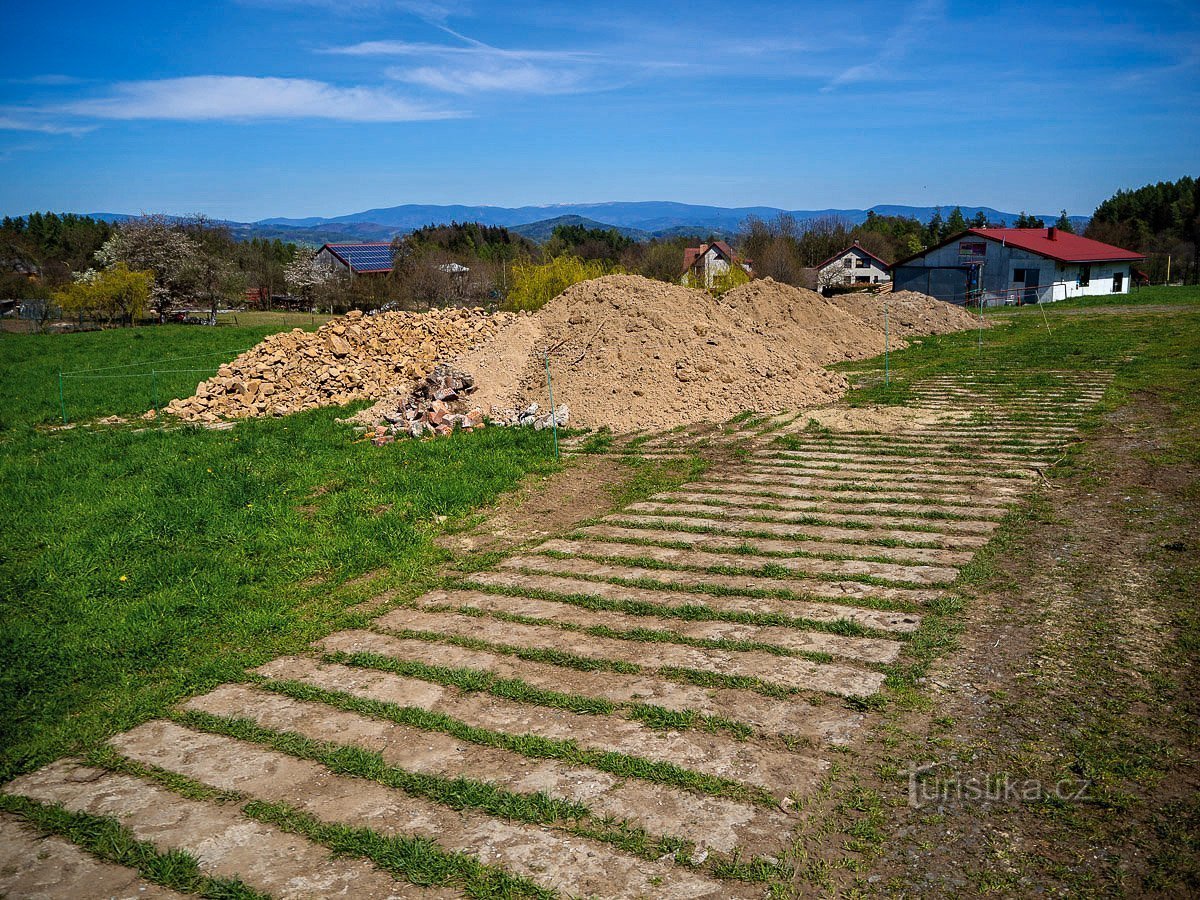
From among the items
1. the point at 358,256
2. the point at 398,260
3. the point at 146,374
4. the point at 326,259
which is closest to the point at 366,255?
the point at 358,256

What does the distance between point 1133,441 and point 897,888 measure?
10.6m

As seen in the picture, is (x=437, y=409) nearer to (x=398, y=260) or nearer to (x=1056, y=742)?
(x=1056, y=742)

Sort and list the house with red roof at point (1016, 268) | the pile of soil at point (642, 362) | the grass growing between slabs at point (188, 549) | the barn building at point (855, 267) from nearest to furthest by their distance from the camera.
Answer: the grass growing between slabs at point (188, 549), the pile of soil at point (642, 362), the house with red roof at point (1016, 268), the barn building at point (855, 267)

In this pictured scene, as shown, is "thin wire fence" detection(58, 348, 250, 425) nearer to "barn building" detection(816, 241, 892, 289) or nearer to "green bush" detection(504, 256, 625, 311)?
"green bush" detection(504, 256, 625, 311)

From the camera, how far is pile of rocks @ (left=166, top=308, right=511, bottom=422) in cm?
1855

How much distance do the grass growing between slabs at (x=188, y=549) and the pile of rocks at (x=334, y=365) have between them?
2.91 meters

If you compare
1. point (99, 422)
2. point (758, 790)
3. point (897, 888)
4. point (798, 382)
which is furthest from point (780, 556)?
point (99, 422)

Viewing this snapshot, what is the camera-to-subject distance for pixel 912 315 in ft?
101

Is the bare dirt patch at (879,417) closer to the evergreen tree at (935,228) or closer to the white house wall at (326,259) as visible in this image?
the white house wall at (326,259)

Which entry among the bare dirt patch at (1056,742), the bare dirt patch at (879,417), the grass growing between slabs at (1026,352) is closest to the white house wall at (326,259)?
the grass growing between slabs at (1026,352)

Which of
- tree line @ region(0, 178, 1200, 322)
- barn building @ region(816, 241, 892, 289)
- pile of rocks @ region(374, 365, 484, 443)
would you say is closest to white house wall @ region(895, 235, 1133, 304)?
tree line @ region(0, 178, 1200, 322)

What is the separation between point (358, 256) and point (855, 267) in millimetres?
54535

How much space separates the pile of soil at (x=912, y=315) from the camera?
2991 cm

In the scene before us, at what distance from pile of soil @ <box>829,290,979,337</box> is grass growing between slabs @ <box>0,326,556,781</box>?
21057 mm
